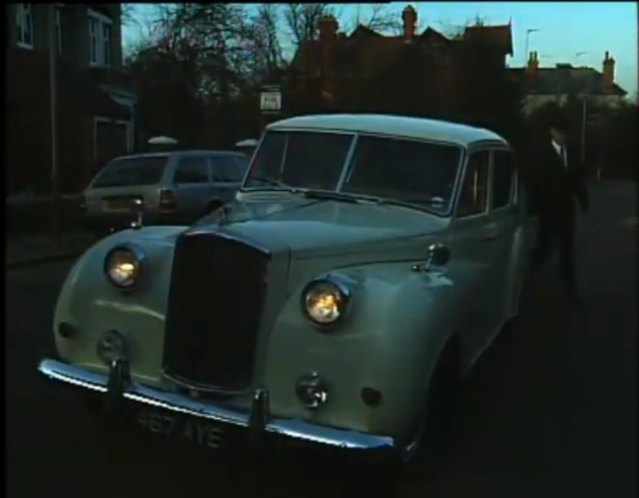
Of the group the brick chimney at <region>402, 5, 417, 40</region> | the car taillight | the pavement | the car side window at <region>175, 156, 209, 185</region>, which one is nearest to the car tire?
the brick chimney at <region>402, 5, 417, 40</region>

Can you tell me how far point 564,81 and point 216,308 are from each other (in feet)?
6.75

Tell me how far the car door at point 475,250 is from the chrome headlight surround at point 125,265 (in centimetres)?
138

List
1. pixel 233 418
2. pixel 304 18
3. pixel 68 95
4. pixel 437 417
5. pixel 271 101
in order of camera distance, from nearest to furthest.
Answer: pixel 233 418 < pixel 437 417 < pixel 271 101 < pixel 304 18 < pixel 68 95

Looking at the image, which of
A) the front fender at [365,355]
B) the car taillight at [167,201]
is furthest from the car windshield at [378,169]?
the car taillight at [167,201]

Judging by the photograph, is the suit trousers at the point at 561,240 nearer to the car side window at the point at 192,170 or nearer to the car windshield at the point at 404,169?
the car windshield at the point at 404,169

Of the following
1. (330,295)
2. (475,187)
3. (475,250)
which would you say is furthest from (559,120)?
(330,295)

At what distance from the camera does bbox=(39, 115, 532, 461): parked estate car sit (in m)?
3.62

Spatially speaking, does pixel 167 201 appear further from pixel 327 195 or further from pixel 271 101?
pixel 327 195

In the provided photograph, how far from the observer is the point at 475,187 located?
210 inches

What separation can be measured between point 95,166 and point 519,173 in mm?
6780

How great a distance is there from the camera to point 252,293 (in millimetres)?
3766

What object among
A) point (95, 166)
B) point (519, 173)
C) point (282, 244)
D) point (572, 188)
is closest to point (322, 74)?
point (519, 173)

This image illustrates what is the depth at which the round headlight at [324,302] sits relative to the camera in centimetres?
367

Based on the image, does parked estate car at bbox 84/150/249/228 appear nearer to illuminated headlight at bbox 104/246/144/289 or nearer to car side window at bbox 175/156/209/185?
car side window at bbox 175/156/209/185
